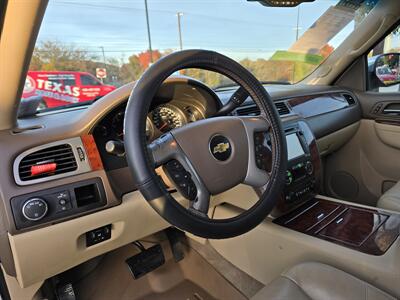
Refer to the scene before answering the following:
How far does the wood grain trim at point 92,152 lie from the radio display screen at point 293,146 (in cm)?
88

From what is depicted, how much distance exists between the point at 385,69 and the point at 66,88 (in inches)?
96.9

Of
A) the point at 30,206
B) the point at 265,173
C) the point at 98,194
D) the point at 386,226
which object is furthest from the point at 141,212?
the point at 386,226

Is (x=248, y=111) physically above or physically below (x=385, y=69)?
below

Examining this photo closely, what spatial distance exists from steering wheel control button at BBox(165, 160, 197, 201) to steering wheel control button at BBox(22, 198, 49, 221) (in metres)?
0.44

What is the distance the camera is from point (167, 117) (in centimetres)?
120

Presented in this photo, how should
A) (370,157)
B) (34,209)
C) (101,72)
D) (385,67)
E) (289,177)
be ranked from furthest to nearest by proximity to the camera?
(385,67) < (370,157) < (101,72) < (289,177) < (34,209)

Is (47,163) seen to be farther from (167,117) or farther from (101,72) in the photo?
(101,72)

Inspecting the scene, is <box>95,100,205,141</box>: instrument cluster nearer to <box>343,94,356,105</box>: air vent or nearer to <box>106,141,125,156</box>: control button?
<box>106,141,125,156</box>: control button

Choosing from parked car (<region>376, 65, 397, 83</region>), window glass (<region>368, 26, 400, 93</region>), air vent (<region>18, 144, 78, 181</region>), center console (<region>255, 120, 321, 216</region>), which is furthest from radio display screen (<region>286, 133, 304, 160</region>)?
parked car (<region>376, 65, 397, 83</region>)

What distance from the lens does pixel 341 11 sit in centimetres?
225

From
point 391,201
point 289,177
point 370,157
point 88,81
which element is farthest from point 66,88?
point 370,157

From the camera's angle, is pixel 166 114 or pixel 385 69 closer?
pixel 166 114

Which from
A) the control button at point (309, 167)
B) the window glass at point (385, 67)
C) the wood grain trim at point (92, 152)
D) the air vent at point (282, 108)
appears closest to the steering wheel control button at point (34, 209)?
the wood grain trim at point (92, 152)

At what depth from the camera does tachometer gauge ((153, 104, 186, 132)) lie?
1180 mm
